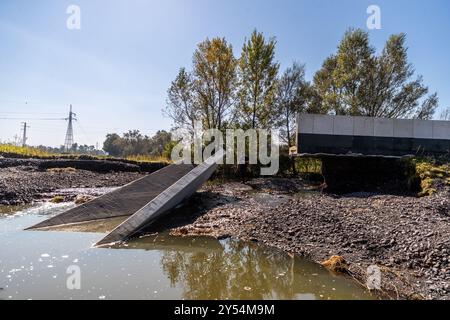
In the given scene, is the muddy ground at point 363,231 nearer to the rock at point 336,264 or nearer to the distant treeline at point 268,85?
the rock at point 336,264

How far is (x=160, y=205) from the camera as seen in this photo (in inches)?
304

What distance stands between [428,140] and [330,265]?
9.72m

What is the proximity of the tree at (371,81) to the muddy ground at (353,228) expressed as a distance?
10.5m

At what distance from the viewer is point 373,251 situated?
4957 mm

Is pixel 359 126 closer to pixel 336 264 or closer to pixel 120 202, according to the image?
pixel 336 264

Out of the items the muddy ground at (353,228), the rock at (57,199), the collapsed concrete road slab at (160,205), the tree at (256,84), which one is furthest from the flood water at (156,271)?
the tree at (256,84)

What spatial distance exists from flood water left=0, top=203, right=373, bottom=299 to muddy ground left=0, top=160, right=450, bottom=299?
462 millimetres

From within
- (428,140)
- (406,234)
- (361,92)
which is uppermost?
(361,92)

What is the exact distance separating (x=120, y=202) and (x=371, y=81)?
16.0 m

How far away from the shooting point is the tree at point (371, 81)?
18.4 metres

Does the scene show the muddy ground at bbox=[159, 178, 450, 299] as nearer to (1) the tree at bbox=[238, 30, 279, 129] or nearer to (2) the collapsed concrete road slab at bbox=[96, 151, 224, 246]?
(2) the collapsed concrete road slab at bbox=[96, 151, 224, 246]

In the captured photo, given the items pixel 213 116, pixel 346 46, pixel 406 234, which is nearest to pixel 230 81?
pixel 213 116

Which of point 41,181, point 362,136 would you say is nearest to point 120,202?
point 41,181
